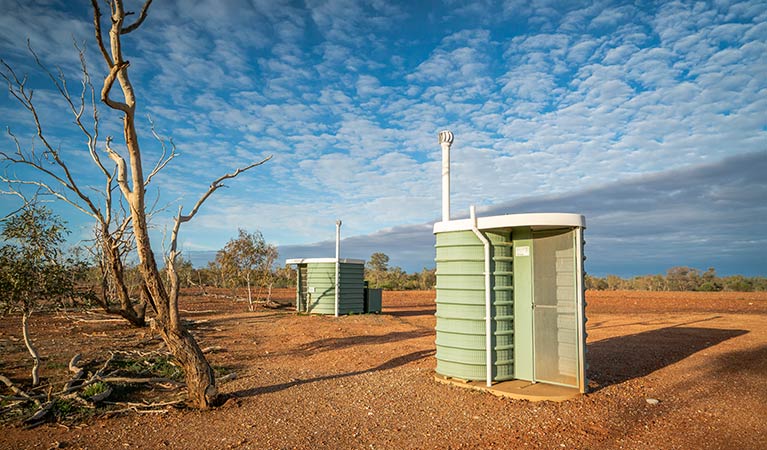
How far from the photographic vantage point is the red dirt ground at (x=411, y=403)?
5.23 meters

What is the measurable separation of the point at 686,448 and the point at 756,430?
1297 mm

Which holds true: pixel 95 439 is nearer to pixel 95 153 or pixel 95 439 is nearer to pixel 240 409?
pixel 240 409

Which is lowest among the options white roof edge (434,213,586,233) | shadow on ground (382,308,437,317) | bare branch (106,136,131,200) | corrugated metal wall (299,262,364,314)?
shadow on ground (382,308,437,317)

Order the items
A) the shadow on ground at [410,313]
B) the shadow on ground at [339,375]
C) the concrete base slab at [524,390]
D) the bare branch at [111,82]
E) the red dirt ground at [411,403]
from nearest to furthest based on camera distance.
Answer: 1. the red dirt ground at [411,403]
2. the bare branch at [111,82]
3. the concrete base slab at [524,390]
4. the shadow on ground at [339,375]
5. the shadow on ground at [410,313]

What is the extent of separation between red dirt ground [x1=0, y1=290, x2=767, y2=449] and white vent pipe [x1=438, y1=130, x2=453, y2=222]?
292 centimetres

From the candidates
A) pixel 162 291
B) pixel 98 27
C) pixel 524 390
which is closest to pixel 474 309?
pixel 524 390

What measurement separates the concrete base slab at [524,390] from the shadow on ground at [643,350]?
722 mm

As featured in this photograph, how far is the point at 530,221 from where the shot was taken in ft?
22.7

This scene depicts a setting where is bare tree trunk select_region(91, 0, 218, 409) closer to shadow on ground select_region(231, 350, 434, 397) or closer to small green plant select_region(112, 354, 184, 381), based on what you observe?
shadow on ground select_region(231, 350, 434, 397)

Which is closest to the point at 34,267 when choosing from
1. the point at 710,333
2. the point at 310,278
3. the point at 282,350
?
the point at 282,350

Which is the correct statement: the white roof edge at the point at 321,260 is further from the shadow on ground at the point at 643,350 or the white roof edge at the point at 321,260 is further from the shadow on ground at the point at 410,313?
the shadow on ground at the point at 643,350

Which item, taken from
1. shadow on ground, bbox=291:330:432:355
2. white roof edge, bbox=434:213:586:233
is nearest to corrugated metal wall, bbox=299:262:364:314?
shadow on ground, bbox=291:330:432:355

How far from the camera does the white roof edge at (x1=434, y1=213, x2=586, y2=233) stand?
22.3 ft

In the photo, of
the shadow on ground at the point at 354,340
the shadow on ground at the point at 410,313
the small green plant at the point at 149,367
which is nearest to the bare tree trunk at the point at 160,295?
the small green plant at the point at 149,367
